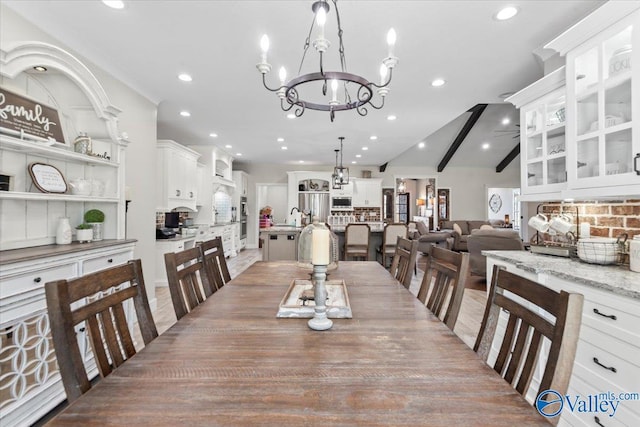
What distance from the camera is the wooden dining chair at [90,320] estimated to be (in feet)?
2.68

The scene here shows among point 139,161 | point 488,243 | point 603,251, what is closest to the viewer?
point 603,251

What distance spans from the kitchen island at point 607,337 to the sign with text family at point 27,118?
11.5 ft

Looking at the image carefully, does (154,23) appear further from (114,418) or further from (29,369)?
(114,418)

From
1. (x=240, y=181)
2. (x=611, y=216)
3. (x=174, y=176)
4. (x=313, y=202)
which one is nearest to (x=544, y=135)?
(x=611, y=216)

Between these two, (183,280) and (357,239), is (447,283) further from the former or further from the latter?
(357,239)

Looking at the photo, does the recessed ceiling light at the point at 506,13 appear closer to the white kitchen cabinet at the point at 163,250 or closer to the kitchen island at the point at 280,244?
the kitchen island at the point at 280,244

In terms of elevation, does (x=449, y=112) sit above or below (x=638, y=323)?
above

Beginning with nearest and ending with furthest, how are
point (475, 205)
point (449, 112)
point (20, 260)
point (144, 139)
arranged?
point (20, 260), point (144, 139), point (449, 112), point (475, 205)

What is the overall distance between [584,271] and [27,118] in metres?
3.71

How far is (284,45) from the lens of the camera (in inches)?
101

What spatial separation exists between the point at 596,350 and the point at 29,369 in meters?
3.11

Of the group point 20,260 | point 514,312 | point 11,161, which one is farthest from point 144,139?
point 514,312

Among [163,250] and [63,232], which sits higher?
[63,232]

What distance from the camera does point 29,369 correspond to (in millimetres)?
1776
